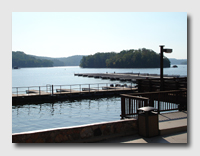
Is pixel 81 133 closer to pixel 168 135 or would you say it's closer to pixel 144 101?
pixel 168 135

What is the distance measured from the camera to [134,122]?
27.9 feet

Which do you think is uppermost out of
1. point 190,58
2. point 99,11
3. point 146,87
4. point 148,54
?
point 148,54

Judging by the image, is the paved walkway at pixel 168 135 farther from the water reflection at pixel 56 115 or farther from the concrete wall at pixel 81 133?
the water reflection at pixel 56 115

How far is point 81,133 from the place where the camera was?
7.58 metres

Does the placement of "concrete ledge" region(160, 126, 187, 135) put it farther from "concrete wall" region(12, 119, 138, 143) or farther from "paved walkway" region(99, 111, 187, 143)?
"concrete wall" region(12, 119, 138, 143)

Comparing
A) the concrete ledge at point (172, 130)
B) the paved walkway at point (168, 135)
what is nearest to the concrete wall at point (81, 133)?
the paved walkway at point (168, 135)

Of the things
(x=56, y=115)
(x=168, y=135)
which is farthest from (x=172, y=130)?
(x=56, y=115)

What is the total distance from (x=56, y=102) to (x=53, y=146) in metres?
24.0

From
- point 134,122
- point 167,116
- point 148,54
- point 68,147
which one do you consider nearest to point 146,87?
point 167,116

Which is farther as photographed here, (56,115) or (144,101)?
(56,115)

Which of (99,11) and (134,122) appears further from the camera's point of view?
(134,122)

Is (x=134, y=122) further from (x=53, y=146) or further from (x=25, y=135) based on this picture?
(x=25, y=135)

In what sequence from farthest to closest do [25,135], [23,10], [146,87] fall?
1. [146,87]
2. [23,10]
3. [25,135]

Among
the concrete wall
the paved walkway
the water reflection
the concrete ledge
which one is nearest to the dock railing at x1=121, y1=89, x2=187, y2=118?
the paved walkway
